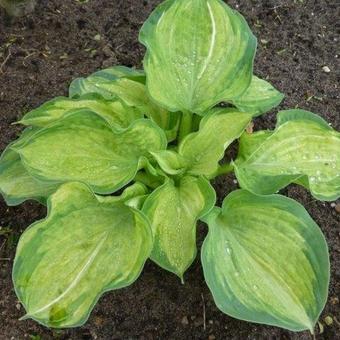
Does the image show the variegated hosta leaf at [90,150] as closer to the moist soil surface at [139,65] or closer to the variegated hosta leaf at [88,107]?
the variegated hosta leaf at [88,107]

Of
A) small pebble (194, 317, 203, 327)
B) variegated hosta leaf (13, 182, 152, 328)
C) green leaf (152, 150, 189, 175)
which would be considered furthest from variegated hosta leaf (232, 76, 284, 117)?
small pebble (194, 317, 203, 327)

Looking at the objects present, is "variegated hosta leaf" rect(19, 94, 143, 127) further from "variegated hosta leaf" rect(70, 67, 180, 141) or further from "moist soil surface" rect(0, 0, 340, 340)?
"moist soil surface" rect(0, 0, 340, 340)

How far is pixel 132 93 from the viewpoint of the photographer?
66.2 inches

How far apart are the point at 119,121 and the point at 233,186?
42cm

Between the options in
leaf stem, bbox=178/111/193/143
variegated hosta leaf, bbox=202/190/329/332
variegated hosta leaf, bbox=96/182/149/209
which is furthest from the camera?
leaf stem, bbox=178/111/193/143

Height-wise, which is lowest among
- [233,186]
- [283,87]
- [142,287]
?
[142,287]

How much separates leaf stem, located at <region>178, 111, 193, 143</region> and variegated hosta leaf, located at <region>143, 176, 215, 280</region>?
233 mm

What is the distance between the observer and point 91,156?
1482 millimetres

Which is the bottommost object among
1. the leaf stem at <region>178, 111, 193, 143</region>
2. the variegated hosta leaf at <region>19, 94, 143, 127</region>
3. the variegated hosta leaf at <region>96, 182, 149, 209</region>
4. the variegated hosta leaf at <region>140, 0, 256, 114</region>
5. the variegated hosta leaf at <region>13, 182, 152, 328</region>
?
the variegated hosta leaf at <region>13, 182, 152, 328</region>

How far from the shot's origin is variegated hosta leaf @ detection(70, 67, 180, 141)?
167 cm

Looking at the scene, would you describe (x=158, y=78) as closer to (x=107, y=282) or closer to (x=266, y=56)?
(x=107, y=282)

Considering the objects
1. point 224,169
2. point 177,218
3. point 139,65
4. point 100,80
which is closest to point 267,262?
point 177,218

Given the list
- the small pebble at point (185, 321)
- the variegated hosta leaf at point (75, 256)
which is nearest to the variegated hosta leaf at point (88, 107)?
the variegated hosta leaf at point (75, 256)

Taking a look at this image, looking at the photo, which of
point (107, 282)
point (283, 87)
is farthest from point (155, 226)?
point (283, 87)
